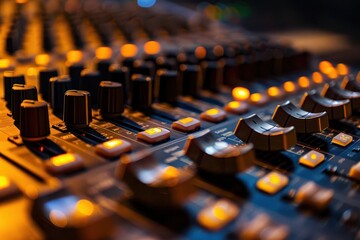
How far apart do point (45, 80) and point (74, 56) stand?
0.38 m

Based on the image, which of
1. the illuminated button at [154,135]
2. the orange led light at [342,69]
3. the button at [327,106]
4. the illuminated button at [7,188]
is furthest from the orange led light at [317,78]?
the illuminated button at [7,188]

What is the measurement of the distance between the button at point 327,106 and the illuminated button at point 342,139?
0.08m

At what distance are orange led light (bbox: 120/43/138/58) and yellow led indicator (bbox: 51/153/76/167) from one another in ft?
2.70

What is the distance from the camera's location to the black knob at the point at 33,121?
687 millimetres

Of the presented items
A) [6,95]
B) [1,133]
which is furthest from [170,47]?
[1,133]

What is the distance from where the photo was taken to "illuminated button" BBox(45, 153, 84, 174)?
1.90 feet

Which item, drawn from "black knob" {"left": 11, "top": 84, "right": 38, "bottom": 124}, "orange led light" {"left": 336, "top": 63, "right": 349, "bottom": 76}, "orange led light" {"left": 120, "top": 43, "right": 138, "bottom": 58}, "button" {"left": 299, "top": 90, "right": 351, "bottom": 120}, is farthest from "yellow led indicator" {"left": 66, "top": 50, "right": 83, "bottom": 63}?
"orange led light" {"left": 336, "top": 63, "right": 349, "bottom": 76}

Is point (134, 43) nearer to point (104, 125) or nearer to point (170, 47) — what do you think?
point (170, 47)

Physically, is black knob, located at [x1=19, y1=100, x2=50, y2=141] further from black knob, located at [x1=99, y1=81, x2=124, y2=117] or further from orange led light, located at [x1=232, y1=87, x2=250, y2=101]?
orange led light, located at [x1=232, y1=87, x2=250, y2=101]

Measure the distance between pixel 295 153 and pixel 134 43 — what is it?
1.00 metres

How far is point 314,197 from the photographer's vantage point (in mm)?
537

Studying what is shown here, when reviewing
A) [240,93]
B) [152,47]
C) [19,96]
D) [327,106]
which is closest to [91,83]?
[19,96]

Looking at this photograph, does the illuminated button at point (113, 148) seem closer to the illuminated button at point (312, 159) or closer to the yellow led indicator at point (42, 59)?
the illuminated button at point (312, 159)

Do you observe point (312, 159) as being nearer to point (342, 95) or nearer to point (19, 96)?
point (342, 95)
